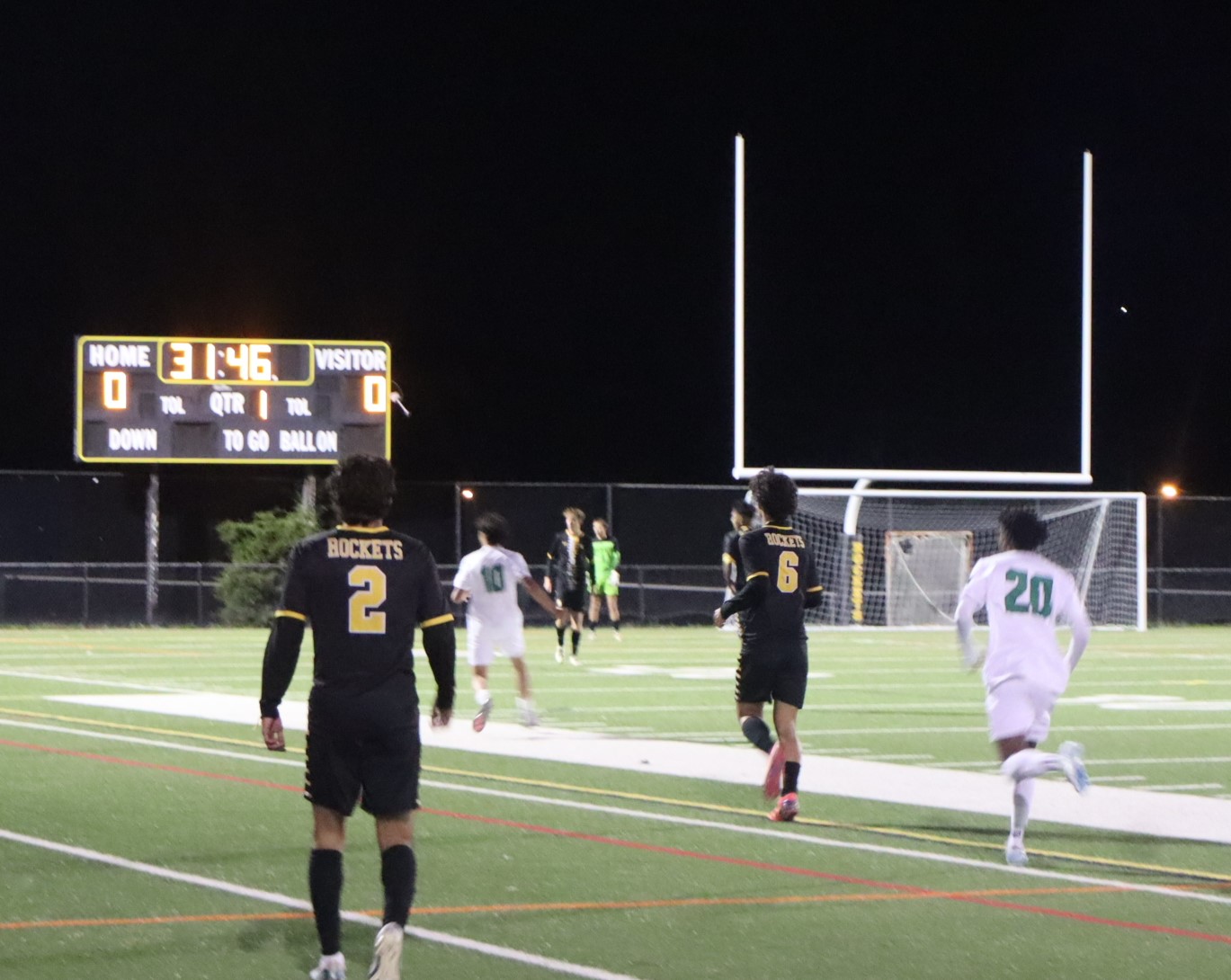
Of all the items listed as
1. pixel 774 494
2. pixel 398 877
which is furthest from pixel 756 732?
pixel 398 877

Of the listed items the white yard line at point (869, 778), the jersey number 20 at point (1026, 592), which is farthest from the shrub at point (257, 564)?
the jersey number 20 at point (1026, 592)

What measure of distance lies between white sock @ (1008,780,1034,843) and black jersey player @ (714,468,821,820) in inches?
63.1

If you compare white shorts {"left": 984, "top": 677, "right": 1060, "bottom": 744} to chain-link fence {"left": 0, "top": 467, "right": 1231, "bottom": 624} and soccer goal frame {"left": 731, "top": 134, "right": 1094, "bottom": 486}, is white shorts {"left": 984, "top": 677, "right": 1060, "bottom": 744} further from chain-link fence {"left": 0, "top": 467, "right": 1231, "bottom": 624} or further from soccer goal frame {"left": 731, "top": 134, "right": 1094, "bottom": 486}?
chain-link fence {"left": 0, "top": 467, "right": 1231, "bottom": 624}

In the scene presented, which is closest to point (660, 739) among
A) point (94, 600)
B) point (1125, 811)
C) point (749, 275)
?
point (1125, 811)

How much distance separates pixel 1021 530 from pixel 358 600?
12.7 ft

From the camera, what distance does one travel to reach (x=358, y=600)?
6469 mm

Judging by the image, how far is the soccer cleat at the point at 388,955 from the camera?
20.2 feet

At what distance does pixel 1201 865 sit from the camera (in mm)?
9195

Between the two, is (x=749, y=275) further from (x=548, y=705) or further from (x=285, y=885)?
(x=285, y=885)

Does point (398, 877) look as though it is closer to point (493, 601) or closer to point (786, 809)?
point (786, 809)

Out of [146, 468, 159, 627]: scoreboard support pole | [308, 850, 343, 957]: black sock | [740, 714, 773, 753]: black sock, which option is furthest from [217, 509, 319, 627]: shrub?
[308, 850, 343, 957]: black sock

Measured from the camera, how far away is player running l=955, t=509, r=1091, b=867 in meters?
9.12

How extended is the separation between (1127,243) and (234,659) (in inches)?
1008

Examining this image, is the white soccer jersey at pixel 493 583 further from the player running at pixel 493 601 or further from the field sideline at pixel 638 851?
the field sideline at pixel 638 851
